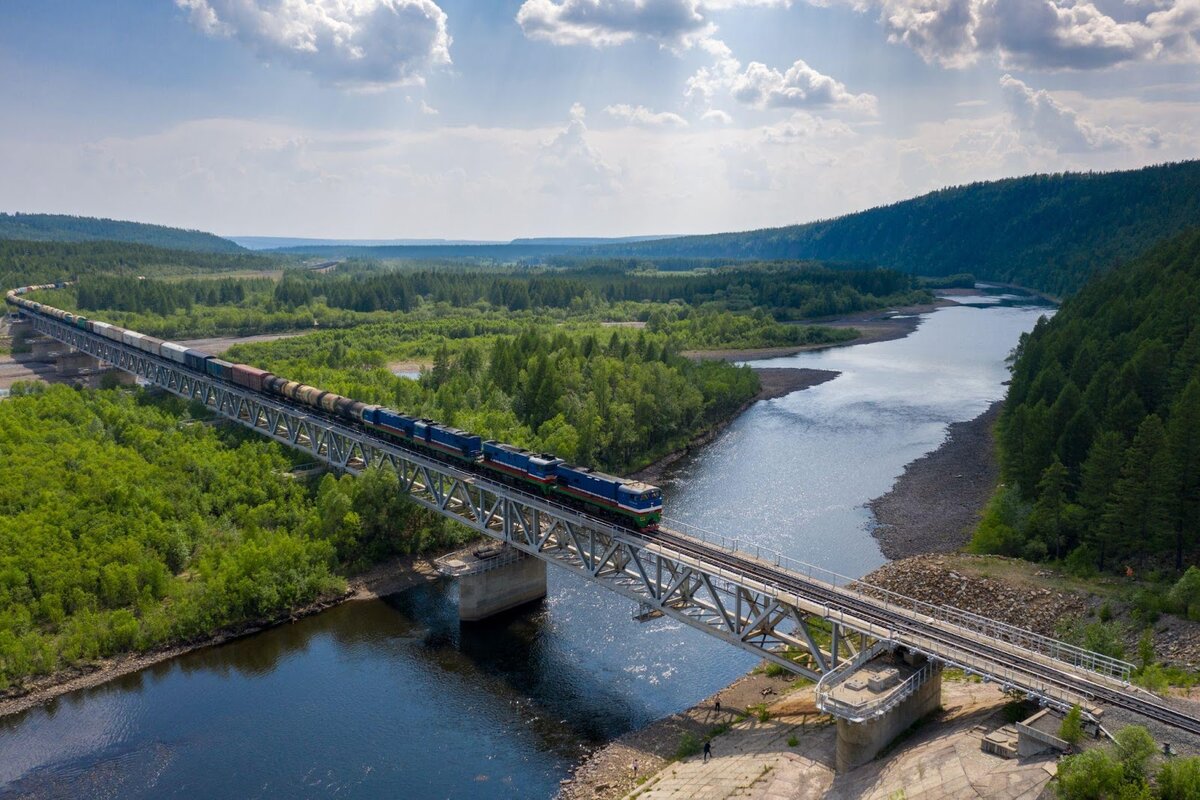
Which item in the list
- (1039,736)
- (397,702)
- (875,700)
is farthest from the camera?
(397,702)

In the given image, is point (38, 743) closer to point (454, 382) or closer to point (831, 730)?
point (831, 730)

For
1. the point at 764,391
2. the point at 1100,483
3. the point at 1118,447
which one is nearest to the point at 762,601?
the point at 1100,483

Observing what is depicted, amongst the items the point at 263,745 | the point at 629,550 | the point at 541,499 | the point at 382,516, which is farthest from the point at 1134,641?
the point at 382,516

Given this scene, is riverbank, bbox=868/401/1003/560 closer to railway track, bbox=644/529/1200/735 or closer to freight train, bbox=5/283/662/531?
railway track, bbox=644/529/1200/735

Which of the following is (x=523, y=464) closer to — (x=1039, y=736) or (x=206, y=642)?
(x=206, y=642)

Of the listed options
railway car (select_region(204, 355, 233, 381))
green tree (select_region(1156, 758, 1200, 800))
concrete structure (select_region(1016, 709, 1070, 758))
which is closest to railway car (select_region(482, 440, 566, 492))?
concrete structure (select_region(1016, 709, 1070, 758))
